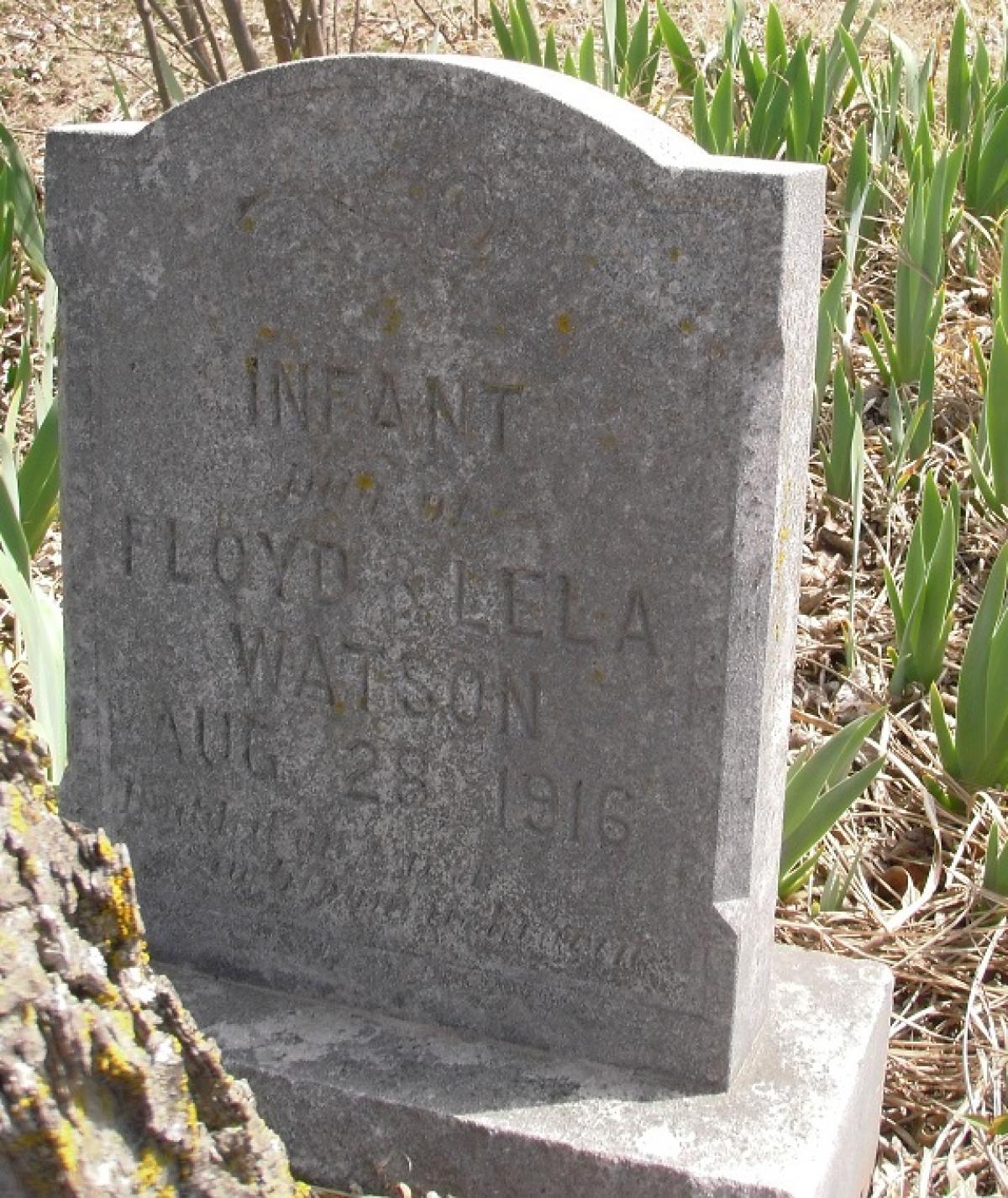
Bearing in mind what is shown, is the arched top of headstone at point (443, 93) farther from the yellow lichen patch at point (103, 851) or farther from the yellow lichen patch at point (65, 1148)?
the yellow lichen patch at point (65, 1148)

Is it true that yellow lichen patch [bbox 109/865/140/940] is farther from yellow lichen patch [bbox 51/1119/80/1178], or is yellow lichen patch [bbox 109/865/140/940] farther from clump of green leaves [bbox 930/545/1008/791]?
clump of green leaves [bbox 930/545/1008/791]

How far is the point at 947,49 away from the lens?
18.1 ft

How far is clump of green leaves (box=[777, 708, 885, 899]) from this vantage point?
239 centimetres

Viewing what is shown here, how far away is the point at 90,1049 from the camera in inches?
40.7

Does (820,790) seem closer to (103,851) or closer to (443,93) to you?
(443,93)

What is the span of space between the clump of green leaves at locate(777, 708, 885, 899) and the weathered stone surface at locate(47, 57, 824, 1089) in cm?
29

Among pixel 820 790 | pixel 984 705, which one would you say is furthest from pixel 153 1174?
pixel 984 705

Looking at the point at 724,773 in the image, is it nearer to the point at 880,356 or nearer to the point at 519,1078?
the point at 519,1078

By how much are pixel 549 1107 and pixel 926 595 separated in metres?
1.30

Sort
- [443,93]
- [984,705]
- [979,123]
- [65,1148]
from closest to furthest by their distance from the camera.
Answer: [65,1148]
[443,93]
[984,705]
[979,123]

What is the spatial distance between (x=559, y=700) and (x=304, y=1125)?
658 millimetres

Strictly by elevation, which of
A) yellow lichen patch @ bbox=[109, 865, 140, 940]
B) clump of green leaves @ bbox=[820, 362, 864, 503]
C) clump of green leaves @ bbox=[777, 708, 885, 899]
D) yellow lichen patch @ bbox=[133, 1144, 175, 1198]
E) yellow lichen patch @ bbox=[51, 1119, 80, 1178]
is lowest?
clump of green leaves @ bbox=[777, 708, 885, 899]

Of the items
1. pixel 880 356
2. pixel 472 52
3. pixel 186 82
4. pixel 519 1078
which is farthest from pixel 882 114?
pixel 519 1078

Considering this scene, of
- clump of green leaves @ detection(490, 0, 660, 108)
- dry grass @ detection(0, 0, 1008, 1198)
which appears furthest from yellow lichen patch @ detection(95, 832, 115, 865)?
clump of green leaves @ detection(490, 0, 660, 108)
